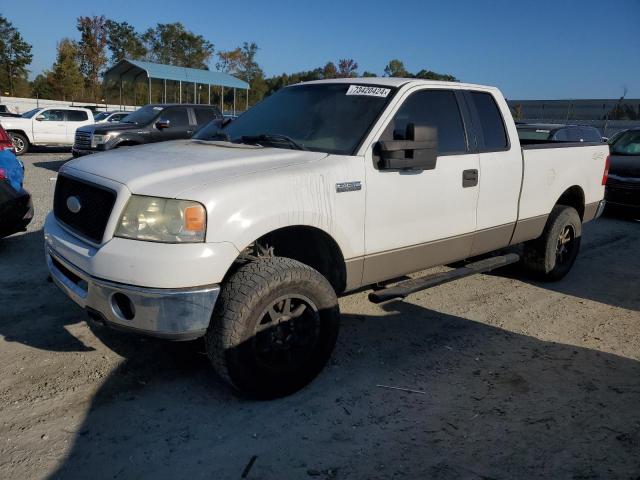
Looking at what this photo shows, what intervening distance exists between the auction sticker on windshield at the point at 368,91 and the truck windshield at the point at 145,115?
36.3ft

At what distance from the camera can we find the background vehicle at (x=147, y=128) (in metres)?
13.3

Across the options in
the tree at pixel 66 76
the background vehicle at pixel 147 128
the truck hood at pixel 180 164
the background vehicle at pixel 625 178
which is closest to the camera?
the truck hood at pixel 180 164

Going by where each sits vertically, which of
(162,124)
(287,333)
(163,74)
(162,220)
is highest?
(163,74)

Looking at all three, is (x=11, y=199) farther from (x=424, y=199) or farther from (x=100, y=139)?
(x=100, y=139)

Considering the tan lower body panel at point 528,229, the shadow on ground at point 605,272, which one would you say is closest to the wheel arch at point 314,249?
the tan lower body panel at point 528,229

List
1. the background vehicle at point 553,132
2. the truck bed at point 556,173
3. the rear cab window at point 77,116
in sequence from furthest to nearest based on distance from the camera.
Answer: the rear cab window at point 77,116
the background vehicle at point 553,132
the truck bed at point 556,173

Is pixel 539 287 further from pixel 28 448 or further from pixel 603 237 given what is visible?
pixel 28 448

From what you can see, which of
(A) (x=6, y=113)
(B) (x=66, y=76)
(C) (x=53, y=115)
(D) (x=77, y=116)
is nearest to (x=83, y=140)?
(C) (x=53, y=115)

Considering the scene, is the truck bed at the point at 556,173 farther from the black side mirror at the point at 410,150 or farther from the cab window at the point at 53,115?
the cab window at the point at 53,115

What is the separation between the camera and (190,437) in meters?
2.88

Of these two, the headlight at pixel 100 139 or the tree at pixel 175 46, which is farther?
the tree at pixel 175 46

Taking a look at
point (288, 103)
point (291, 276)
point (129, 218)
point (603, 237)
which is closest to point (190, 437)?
point (291, 276)

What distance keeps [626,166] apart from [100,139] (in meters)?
11.6

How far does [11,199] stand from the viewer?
18.6 feet
